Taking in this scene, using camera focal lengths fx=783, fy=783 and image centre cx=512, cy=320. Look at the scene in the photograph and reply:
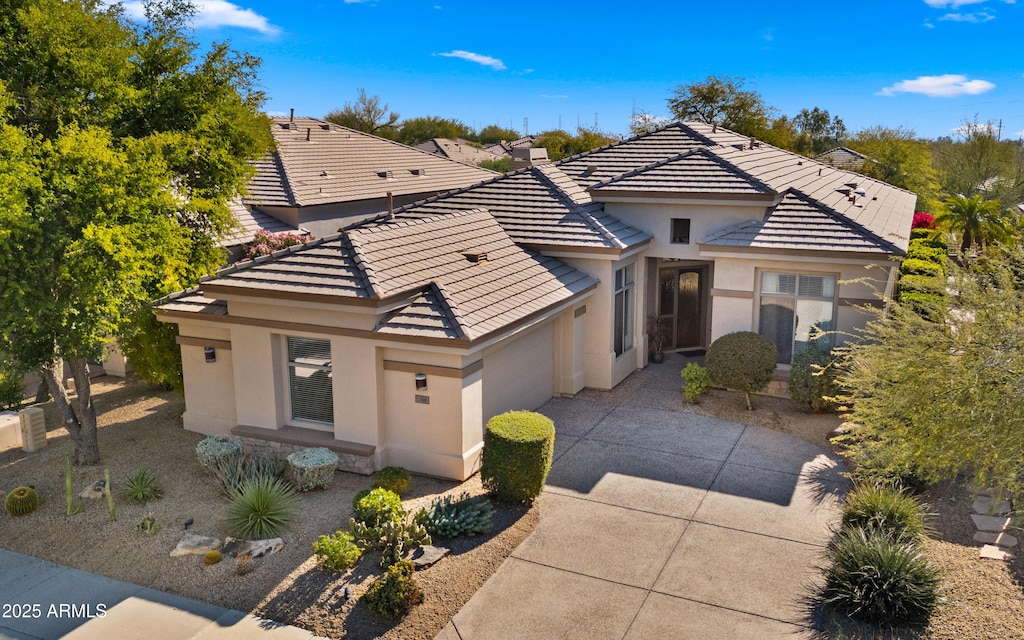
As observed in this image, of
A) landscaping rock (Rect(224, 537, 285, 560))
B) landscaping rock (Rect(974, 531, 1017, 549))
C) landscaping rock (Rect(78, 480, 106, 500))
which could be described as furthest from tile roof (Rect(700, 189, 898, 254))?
landscaping rock (Rect(78, 480, 106, 500))

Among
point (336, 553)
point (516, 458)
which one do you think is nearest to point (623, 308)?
point (516, 458)

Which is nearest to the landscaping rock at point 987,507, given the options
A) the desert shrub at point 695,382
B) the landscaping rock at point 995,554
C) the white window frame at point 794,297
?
the landscaping rock at point 995,554

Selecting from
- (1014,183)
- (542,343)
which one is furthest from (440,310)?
(1014,183)

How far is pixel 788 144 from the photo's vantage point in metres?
50.7

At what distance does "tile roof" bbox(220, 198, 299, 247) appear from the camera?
60.4ft

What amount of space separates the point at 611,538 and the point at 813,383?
21.2 feet

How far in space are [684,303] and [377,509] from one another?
11.4m

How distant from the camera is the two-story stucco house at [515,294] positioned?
12.3 meters

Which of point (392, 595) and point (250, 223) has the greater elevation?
point (250, 223)

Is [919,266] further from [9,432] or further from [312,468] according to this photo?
[9,432]

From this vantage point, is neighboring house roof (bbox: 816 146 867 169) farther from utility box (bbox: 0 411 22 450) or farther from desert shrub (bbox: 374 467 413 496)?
utility box (bbox: 0 411 22 450)

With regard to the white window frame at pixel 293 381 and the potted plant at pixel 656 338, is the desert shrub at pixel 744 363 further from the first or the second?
the white window frame at pixel 293 381

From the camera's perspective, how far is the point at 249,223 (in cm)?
1972

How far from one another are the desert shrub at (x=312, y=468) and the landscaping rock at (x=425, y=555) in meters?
2.56
